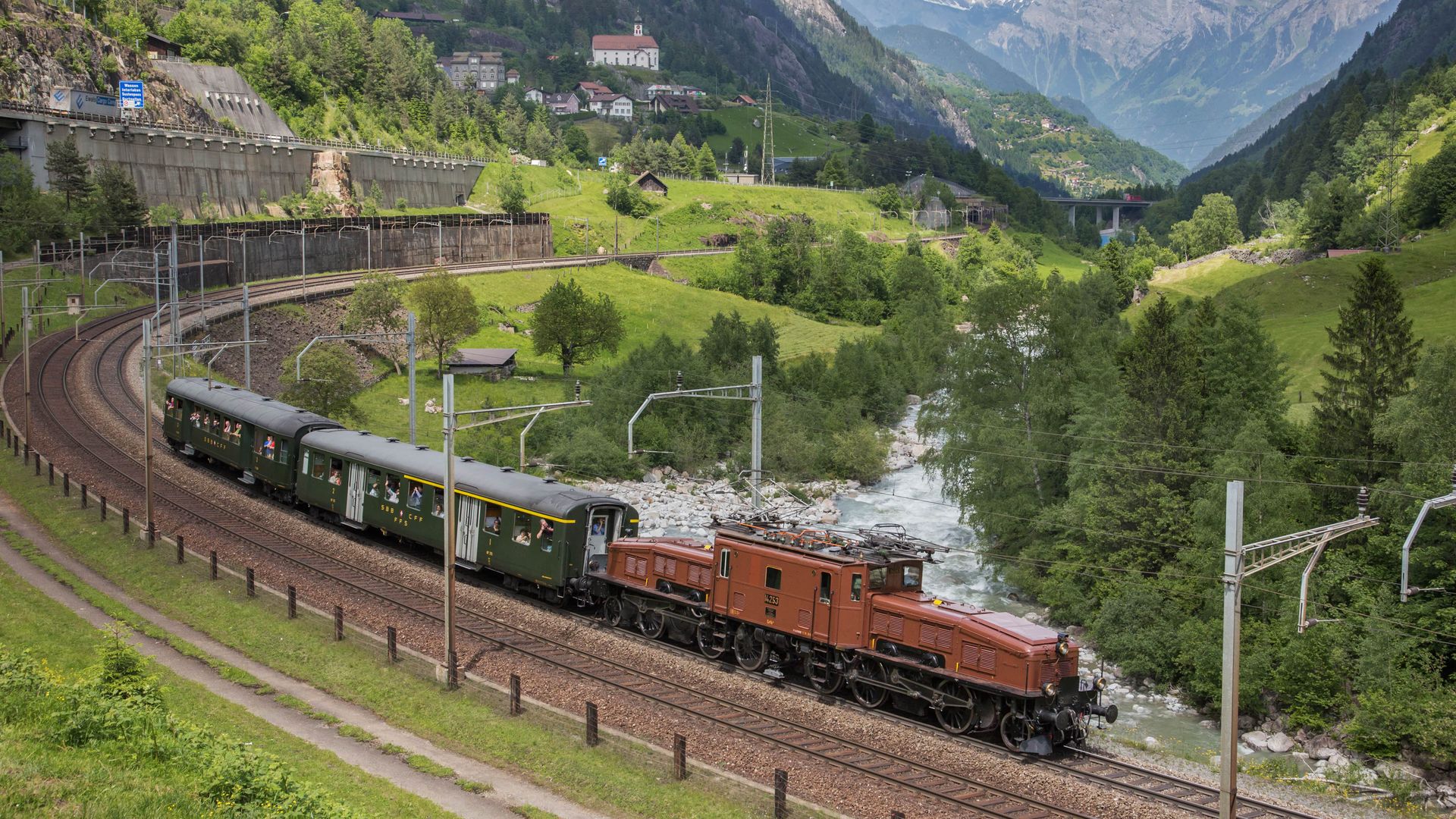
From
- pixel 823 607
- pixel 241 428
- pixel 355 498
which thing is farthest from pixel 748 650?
pixel 241 428

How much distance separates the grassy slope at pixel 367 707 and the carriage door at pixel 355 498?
605cm

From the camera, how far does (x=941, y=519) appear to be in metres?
68.7

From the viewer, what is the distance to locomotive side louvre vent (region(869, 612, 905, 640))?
30.7 meters

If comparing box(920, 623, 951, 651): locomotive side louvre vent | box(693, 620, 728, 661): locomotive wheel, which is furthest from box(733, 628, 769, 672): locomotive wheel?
box(920, 623, 951, 651): locomotive side louvre vent

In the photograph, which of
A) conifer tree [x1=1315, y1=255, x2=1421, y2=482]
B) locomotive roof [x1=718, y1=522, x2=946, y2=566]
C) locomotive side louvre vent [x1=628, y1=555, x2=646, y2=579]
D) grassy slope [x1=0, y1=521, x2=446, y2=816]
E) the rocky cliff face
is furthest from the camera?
the rocky cliff face

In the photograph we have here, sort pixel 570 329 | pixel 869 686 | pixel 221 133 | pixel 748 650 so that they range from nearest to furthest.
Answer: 1. pixel 869 686
2. pixel 748 650
3. pixel 570 329
4. pixel 221 133

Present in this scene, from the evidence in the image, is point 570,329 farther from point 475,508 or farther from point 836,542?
point 836,542

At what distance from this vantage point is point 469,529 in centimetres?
4116

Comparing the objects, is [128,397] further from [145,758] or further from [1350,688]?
[1350,688]

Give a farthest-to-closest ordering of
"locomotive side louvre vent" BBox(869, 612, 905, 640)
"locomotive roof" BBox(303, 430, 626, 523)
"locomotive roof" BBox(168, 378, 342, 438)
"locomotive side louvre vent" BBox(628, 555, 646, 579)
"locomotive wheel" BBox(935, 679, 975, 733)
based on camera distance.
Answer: "locomotive roof" BBox(168, 378, 342, 438), "locomotive roof" BBox(303, 430, 626, 523), "locomotive side louvre vent" BBox(628, 555, 646, 579), "locomotive side louvre vent" BBox(869, 612, 905, 640), "locomotive wheel" BBox(935, 679, 975, 733)

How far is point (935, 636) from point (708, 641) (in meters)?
7.79

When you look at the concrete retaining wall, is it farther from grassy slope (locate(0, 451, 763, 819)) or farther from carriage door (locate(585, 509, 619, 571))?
carriage door (locate(585, 509, 619, 571))

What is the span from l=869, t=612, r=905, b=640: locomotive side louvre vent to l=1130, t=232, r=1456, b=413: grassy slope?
42713 mm

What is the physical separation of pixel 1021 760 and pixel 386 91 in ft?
603
